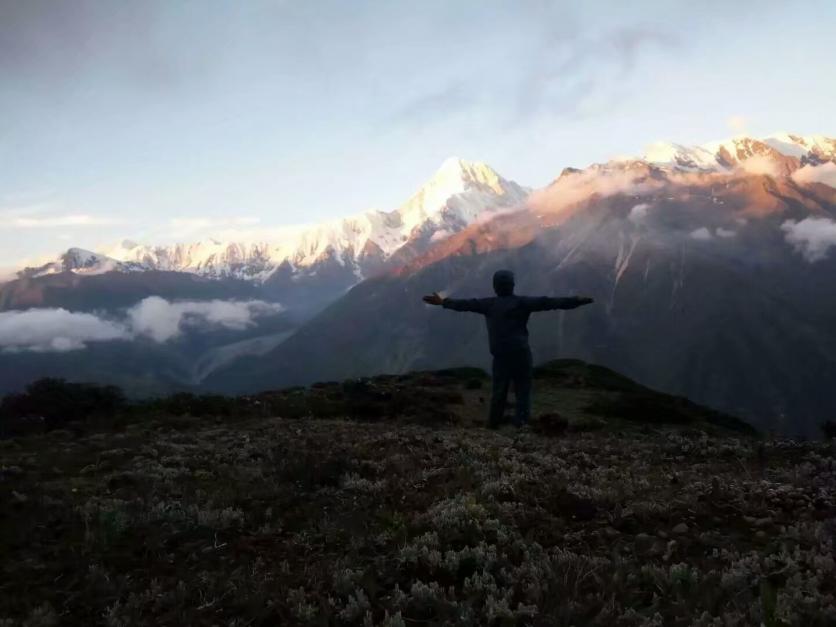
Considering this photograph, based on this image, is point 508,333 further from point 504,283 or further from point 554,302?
point 554,302

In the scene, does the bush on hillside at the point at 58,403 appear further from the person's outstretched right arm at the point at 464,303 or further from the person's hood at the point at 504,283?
the person's hood at the point at 504,283

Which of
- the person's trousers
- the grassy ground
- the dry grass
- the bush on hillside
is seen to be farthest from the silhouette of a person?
the bush on hillside

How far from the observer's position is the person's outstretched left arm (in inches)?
792

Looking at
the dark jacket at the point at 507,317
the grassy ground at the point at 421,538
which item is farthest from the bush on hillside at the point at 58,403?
the dark jacket at the point at 507,317

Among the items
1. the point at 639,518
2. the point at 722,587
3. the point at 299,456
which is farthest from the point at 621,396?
the point at 722,587

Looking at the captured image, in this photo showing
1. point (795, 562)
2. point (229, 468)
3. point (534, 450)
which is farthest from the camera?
point (534, 450)

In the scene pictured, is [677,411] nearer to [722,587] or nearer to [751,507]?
[751,507]

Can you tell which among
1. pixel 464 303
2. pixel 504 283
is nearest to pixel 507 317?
pixel 504 283

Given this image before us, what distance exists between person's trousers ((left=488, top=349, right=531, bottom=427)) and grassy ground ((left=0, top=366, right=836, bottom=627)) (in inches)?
286

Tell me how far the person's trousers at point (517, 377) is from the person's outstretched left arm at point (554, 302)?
159cm

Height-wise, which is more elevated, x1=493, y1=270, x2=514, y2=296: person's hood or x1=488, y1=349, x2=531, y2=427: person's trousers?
x1=493, y1=270, x2=514, y2=296: person's hood

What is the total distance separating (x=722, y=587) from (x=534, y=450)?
9.31 m

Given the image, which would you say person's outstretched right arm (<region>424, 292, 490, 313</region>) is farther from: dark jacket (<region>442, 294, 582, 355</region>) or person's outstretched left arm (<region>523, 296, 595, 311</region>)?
person's outstretched left arm (<region>523, 296, 595, 311</region>)

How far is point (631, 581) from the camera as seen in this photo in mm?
6430
